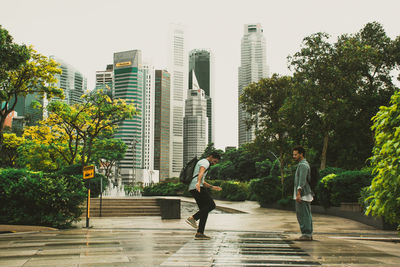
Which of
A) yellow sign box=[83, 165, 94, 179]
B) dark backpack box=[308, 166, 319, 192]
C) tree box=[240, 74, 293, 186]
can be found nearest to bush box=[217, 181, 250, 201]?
tree box=[240, 74, 293, 186]

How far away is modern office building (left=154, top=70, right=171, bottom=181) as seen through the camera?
7210 inches

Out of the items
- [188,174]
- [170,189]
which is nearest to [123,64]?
[170,189]

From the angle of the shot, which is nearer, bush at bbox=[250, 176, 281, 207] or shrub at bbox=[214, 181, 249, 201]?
bush at bbox=[250, 176, 281, 207]

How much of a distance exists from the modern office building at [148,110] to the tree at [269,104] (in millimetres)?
124344

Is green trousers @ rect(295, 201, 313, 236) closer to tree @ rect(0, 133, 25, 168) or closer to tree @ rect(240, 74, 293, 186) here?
tree @ rect(240, 74, 293, 186)

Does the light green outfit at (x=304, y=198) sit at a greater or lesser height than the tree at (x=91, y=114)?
lesser

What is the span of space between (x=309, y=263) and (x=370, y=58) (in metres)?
26.3

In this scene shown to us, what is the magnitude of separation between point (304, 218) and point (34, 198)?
7358 millimetres

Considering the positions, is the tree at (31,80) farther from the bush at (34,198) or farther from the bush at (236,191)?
the bush at (236,191)

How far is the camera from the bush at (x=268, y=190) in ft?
84.3

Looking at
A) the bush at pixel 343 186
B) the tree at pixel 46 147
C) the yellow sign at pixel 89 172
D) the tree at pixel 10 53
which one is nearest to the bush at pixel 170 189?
the tree at pixel 46 147

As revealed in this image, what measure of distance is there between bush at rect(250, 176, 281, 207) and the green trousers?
59.3ft

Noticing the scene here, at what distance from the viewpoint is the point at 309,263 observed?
464 centimetres

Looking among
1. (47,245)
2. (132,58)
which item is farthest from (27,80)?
(132,58)
